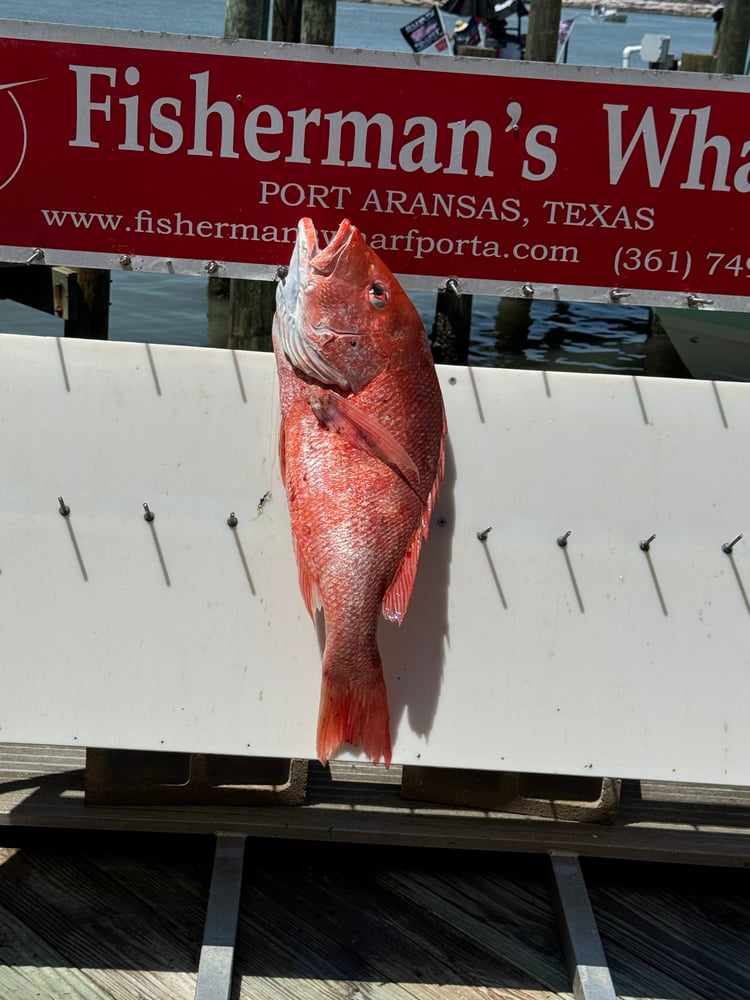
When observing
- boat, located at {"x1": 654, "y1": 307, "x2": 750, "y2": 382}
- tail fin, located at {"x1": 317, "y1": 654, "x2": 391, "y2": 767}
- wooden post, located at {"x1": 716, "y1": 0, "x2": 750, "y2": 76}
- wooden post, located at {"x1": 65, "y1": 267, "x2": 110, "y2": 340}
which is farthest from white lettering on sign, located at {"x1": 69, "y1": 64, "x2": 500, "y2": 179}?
wooden post, located at {"x1": 716, "y1": 0, "x2": 750, "y2": 76}

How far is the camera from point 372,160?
349 centimetres

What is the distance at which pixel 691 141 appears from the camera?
11.5 feet

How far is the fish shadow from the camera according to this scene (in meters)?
3.39

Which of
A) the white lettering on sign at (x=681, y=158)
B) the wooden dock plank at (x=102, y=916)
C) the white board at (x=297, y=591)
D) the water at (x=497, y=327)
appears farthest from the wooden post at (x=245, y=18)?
the wooden dock plank at (x=102, y=916)

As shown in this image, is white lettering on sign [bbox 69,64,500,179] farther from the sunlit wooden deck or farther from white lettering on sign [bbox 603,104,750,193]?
the sunlit wooden deck

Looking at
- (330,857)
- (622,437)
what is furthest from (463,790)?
(622,437)

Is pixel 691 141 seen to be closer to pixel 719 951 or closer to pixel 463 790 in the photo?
pixel 463 790

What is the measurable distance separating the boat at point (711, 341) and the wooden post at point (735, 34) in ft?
9.67

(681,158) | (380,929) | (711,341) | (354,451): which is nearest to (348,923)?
(380,929)

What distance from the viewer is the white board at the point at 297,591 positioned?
3371mm

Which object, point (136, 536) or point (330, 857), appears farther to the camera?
point (330, 857)

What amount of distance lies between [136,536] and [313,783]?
1.09 m

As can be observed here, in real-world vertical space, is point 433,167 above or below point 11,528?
above

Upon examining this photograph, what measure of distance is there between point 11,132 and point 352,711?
6.52 ft
